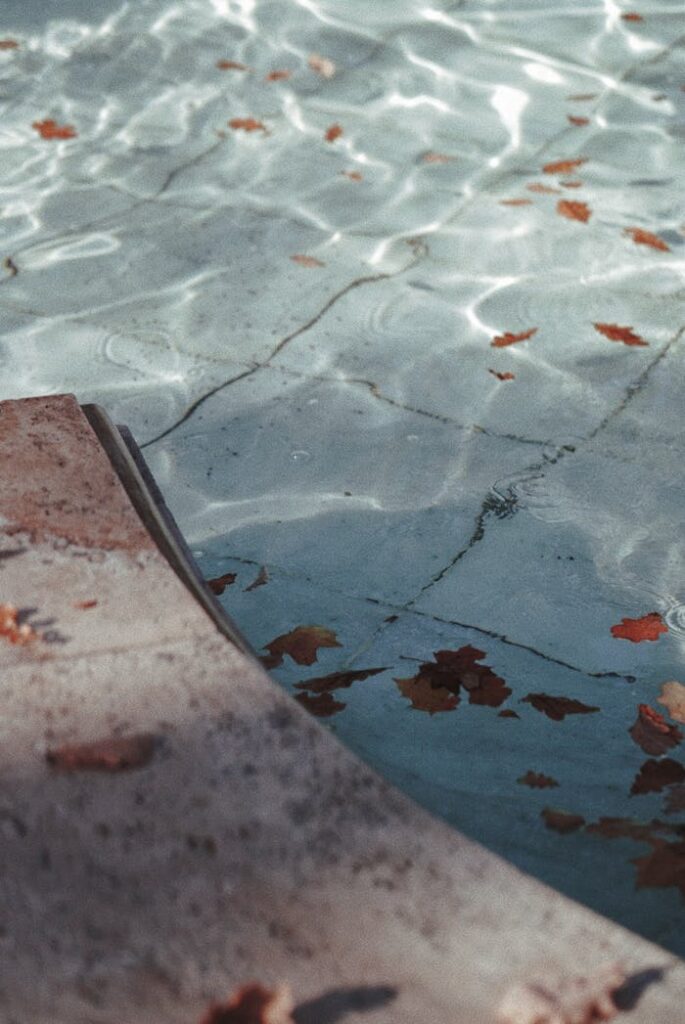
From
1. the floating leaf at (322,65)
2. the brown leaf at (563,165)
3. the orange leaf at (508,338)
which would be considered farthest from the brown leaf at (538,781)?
the floating leaf at (322,65)

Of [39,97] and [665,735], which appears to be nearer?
[665,735]

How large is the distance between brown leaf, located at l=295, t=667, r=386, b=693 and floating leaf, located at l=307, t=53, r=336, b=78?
13.1 feet

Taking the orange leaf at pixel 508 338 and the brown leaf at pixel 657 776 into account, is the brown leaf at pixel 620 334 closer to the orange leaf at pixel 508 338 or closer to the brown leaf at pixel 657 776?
the orange leaf at pixel 508 338

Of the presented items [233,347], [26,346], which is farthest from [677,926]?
[26,346]

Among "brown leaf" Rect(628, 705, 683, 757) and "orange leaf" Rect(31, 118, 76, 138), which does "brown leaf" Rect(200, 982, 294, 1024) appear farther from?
"orange leaf" Rect(31, 118, 76, 138)

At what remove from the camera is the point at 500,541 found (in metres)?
2.69

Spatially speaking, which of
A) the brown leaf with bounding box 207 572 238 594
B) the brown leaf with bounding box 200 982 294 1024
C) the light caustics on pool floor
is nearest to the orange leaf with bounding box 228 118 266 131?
the light caustics on pool floor

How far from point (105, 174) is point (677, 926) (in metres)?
3.78

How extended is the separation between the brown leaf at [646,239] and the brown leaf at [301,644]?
2241 mm

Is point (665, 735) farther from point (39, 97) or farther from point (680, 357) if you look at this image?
point (39, 97)

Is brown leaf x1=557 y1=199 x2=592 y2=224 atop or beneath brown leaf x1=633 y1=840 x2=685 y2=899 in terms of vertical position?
beneath

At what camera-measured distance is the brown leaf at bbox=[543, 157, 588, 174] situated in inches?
179

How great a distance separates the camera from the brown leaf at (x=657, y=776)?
2.01m

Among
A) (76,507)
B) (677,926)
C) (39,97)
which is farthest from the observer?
(39,97)
